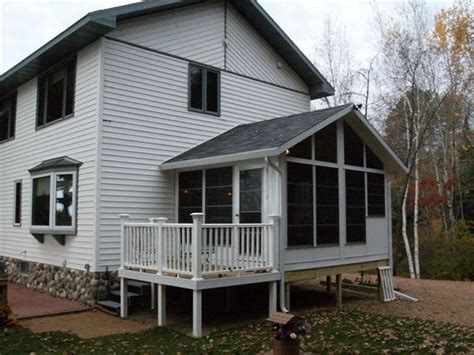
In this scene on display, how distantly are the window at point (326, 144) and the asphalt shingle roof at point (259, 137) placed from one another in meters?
0.37

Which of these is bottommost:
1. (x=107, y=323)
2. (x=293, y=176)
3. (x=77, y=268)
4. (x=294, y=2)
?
(x=107, y=323)

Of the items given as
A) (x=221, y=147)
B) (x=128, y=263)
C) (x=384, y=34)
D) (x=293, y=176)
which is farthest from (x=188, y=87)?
(x=384, y=34)

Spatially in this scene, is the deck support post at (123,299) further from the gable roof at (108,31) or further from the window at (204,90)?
the gable roof at (108,31)

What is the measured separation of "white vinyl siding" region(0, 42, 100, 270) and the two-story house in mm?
49

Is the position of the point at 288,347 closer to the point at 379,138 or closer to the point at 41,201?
the point at 379,138

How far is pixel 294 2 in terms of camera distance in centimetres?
2189

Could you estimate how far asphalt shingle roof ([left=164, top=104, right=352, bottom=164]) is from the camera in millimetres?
8500

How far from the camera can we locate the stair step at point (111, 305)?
866 centimetres

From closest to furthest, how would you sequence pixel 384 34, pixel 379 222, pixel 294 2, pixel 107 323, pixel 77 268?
pixel 107 323, pixel 77 268, pixel 379 222, pixel 384 34, pixel 294 2

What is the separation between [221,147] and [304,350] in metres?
4.96

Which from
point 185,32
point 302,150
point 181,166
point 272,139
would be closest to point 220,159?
point 272,139

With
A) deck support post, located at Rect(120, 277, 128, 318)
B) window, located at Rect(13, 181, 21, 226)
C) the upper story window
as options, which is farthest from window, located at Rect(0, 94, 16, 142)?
deck support post, located at Rect(120, 277, 128, 318)

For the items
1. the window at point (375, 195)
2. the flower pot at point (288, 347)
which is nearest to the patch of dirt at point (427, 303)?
the window at point (375, 195)

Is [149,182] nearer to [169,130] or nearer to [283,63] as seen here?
[169,130]
